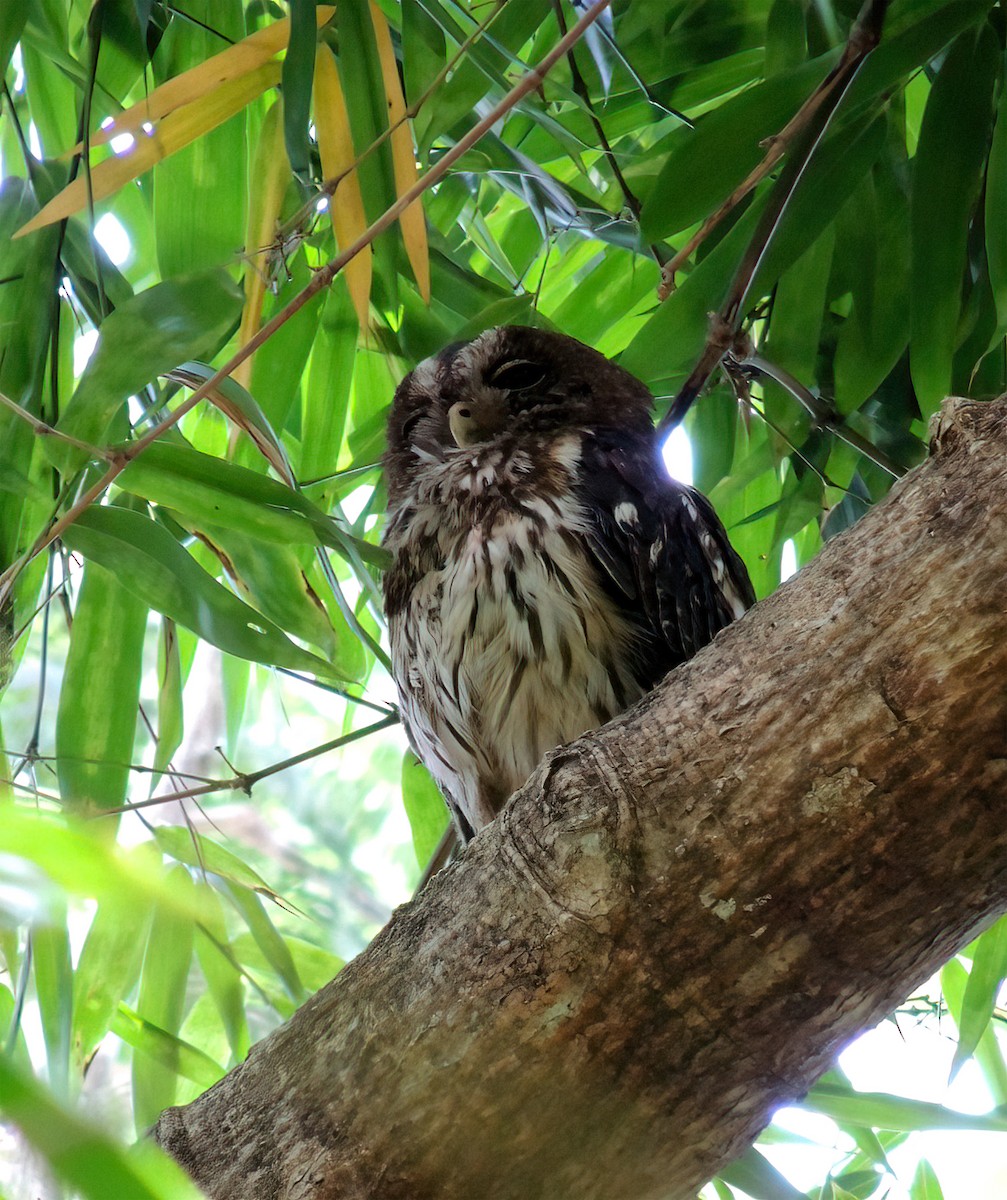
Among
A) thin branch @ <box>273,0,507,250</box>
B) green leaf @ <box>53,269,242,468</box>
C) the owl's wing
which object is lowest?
the owl's wing

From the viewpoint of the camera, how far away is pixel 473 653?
1.69 metres

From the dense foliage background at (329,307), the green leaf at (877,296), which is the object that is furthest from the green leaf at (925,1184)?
the green leaf at (877,296)

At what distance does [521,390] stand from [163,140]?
677mm

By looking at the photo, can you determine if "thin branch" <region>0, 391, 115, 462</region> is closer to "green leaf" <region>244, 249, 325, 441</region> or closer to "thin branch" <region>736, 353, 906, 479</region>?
"green leaf" <region>244, 249, 325, 441</region>

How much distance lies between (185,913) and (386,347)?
1.51 metres

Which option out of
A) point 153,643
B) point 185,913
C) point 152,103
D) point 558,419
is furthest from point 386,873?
point 185,913

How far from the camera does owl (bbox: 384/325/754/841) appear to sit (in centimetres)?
165

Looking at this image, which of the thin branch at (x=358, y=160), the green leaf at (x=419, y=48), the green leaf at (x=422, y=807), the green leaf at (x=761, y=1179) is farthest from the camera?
the green leaf at (x=422, y=807)

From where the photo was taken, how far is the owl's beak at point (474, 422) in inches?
77.3

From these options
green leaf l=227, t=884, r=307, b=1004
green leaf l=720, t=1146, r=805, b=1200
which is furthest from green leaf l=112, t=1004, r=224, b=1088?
green leaf l=720, t=1146, r=805, b=1200

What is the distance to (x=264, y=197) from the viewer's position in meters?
1.64

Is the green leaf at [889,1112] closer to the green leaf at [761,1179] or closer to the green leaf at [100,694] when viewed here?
the green leaf at [761,1179]

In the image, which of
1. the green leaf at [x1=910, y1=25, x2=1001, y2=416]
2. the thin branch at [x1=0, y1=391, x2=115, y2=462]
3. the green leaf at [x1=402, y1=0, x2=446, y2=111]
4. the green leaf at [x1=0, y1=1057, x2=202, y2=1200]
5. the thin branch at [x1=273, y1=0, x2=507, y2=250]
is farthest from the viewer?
the green leaf at [x1=402, y1=0, x2=446, y2=111]

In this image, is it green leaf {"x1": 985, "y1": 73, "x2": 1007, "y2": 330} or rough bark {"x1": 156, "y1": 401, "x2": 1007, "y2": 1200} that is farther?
green leaf {"x1": 985, "y1": 73, "x2": 1007, "y2": 330}
